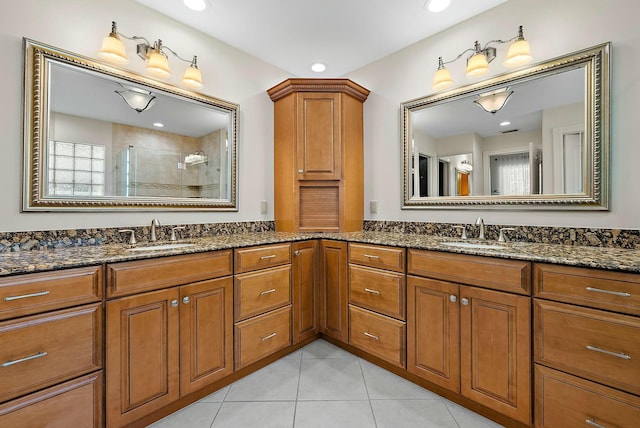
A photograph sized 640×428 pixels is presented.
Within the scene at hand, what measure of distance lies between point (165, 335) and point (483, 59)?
8.59 feet

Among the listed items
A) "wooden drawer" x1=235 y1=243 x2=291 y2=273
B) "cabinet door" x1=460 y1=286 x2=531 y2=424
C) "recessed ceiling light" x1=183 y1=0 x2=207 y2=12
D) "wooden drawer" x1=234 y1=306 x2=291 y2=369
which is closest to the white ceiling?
"recessed ceiling light" x1=183 y1=0 x2=207 y2=12

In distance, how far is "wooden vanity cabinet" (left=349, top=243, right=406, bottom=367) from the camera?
5.92 ft

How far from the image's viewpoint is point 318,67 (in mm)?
2773

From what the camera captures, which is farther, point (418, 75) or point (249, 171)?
point (249, 171)

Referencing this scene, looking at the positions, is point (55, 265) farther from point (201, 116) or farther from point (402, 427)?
point (402, 427)

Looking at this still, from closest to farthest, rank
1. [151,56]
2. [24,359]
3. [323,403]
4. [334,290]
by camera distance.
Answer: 1. [24,359]
2. [323,403]
3. [151,56]
4. [334,290]

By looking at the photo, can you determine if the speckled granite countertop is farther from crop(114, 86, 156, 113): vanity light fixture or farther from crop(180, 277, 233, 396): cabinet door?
crop(114, 86, 156, 113): vanity light fixture

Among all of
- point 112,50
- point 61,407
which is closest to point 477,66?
point 112,50

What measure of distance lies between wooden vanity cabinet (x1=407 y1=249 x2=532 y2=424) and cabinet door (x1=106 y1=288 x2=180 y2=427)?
140 cm

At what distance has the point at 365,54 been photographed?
2.55 meters

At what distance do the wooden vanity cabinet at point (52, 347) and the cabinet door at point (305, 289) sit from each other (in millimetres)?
1196

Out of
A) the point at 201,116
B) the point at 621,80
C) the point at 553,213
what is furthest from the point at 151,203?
the point at 621,80

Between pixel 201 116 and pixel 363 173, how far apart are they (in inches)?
60.2

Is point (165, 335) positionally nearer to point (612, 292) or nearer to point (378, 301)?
point (378, 301)
